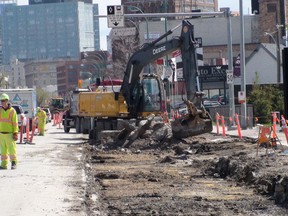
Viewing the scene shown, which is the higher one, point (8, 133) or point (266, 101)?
point (8, 133)

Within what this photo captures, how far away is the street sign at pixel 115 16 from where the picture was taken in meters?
36.4

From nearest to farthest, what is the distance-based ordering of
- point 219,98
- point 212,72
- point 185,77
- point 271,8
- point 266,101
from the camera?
point 185,77
point 266,101
point 219,98
point 212,72
point 271,8

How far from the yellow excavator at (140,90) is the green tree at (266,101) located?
12.2 metres

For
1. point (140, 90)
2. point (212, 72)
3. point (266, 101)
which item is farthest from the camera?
point (212, 72)

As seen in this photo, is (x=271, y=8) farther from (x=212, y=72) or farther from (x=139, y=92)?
(x=139, y=92)

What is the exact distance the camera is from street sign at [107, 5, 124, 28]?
3644 cm

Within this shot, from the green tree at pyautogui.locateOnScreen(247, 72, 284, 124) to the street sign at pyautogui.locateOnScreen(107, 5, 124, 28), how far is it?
13444 mm

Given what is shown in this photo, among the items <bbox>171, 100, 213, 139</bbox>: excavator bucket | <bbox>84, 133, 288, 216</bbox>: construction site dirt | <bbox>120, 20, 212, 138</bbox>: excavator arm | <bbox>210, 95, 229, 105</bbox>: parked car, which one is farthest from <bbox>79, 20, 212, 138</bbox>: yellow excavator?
<bbox>210, 95, 229, 105</bbox>: parked car

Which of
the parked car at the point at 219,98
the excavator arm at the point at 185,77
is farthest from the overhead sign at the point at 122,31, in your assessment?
the excavator arm at the point at 185,77

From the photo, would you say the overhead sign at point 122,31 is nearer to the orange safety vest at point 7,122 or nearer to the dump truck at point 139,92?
the dump truck at point 139,92

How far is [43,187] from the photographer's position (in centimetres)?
1581

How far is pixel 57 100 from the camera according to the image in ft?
350

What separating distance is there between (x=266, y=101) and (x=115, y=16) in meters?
14.7

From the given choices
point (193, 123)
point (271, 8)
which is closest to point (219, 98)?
point (271, 8)
